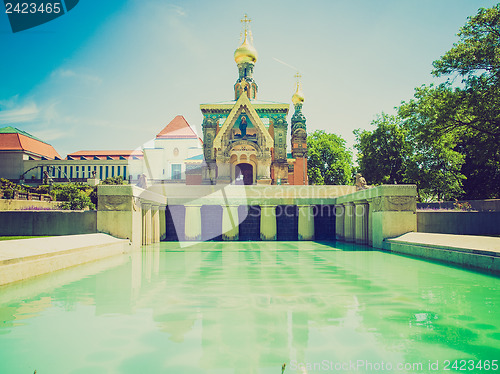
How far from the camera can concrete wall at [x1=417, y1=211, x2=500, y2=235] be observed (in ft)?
69.1

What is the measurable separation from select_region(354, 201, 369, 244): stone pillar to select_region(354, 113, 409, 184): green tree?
24847 millimetres

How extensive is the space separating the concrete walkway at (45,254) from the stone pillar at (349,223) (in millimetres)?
15462

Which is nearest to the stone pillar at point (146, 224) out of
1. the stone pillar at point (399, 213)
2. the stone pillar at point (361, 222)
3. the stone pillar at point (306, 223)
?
the stone pillar at point (306, 223)

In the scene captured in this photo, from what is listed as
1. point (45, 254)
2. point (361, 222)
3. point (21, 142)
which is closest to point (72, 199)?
point (361, 222)

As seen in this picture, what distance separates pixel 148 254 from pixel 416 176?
33.7m

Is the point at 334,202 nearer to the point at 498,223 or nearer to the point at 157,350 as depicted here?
the point at 498,223

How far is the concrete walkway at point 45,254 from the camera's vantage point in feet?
32.0

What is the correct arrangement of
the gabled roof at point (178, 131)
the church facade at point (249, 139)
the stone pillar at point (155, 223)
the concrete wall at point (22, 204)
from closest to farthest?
the stone pillar at point (155, 223) → the concrete wall at point (22, 204) → the church facade at point (249, 139) → the gabled roof at point (178, 131)

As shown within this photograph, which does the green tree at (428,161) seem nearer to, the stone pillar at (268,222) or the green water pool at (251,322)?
the stone pillar at (268,222)

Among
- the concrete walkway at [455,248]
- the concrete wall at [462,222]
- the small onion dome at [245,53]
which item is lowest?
the concrete walkway at [455,248]

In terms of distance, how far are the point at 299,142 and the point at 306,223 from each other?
25.2 meters

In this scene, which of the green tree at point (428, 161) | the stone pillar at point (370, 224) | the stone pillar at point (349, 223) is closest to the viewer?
the stone pillar at point (370, 224)

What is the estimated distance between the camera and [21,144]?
8425 centimetres

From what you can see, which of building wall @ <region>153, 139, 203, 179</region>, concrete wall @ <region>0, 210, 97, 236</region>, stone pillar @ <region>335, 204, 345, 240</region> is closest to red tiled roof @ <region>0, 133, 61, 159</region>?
building wall @ <region>153, 139, 203, 179</region>
